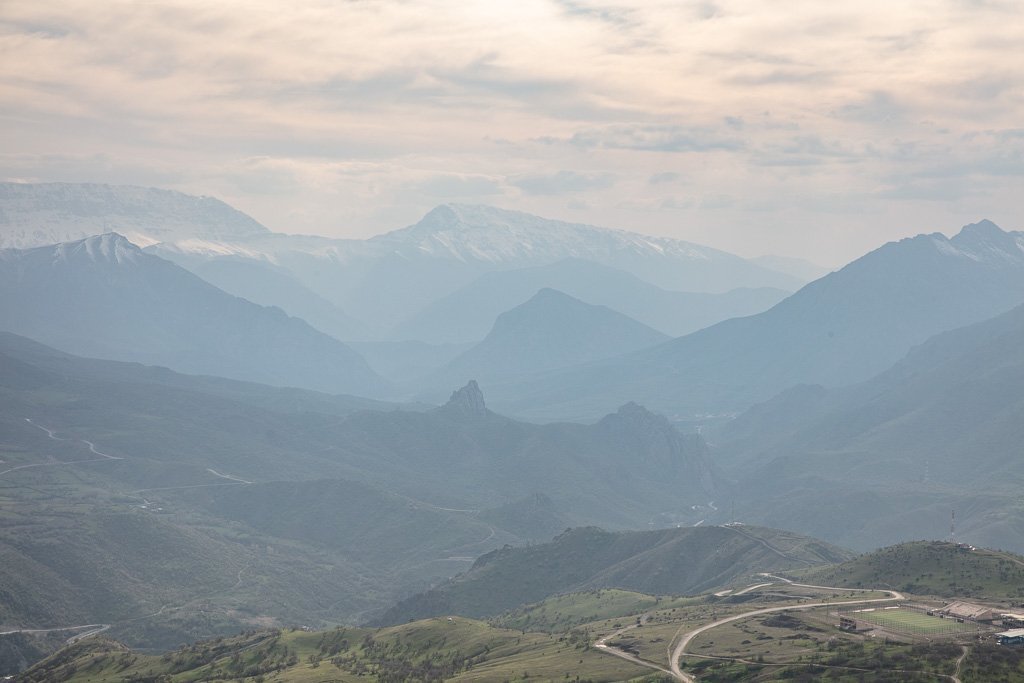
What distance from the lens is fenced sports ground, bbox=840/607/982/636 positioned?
173 metres

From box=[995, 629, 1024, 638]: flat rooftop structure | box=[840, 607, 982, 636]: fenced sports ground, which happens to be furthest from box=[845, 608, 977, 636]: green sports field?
box=[995, 629, 1024, 638]: flat rooftop structure

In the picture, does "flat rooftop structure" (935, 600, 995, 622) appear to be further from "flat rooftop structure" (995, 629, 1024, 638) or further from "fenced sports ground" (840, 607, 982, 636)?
"flat rooftop structure" (995, 629, 1024, 638)

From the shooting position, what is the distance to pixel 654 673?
560ft

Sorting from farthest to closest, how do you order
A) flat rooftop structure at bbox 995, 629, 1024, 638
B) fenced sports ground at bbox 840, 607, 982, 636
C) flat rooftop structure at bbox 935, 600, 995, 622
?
flat rooftop structure at bbox 935, 600, 995, 622
fenced sports ground at bbox 840, 607, 982, 636
flat rooftop structure at bbox 995, 629, 1024, 638

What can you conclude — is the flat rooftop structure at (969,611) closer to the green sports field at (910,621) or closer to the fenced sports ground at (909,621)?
the fenced sports ground at (909,621)

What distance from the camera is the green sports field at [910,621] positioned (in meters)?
174

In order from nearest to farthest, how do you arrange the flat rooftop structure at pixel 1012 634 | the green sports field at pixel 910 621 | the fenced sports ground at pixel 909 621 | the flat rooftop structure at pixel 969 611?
the flat rooftop structure at pixel 1012 634 → the fenced sports ground at pixel 909 621 → the green sports field at pixel 910 621 → the flat rooftop structure at pixel 969 611

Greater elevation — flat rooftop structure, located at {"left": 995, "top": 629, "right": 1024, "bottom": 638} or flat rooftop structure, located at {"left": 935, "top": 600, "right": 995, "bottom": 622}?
flat rooftop structure, located at {"left": 995, "top": 629, "right": 1024, "bottom": 638}

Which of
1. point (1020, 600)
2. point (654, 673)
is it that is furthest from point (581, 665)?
point (1020, 600)

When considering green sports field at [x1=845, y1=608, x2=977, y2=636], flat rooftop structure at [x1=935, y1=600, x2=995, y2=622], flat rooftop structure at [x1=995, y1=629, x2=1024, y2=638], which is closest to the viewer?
flat rooftop structure at [x1=995, y1=629, x2=1024, y2=638]

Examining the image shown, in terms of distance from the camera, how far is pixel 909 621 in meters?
181

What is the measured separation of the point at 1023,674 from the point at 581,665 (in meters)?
63.4

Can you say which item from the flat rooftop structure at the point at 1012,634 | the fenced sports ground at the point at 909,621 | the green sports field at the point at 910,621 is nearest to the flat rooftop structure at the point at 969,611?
the fenced sports ground at the point at 909,621

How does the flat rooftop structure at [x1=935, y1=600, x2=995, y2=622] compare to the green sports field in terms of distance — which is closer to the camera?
the green sports field
